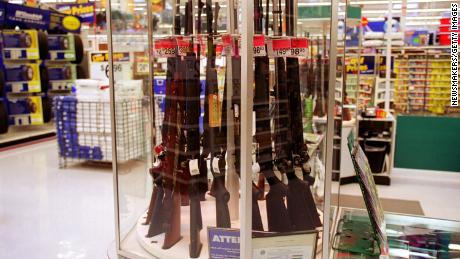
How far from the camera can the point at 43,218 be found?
4.03m

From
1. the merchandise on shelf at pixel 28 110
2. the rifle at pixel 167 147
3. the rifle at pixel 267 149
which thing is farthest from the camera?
the merchandise on shelf at pixel 28 110

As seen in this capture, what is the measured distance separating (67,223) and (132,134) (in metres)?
2.03

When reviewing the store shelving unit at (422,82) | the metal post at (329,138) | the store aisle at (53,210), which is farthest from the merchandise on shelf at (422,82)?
the metal post at (329,138)

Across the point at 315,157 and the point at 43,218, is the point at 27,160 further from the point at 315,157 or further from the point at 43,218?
the point at 315,157

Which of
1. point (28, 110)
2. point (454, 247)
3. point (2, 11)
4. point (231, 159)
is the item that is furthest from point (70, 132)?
point (454, 247)

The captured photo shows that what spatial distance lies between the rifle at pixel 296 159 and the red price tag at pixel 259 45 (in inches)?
10.2

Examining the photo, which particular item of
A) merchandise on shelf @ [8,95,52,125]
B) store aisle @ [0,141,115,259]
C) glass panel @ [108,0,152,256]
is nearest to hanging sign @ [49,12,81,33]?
merchandise on shelf @ [8,95,52,125]

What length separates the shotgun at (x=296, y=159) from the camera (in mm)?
1764

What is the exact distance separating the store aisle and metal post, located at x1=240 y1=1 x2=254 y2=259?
2.15 meters

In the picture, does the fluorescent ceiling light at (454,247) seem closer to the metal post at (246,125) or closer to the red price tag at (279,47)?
the metal post at (246,125)

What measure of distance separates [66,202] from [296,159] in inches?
132

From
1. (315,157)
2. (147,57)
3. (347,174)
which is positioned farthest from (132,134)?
(347,174)

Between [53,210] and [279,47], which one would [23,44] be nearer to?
[53,210]

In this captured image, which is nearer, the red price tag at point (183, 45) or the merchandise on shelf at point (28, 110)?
the red price tag at point (183, 45)
